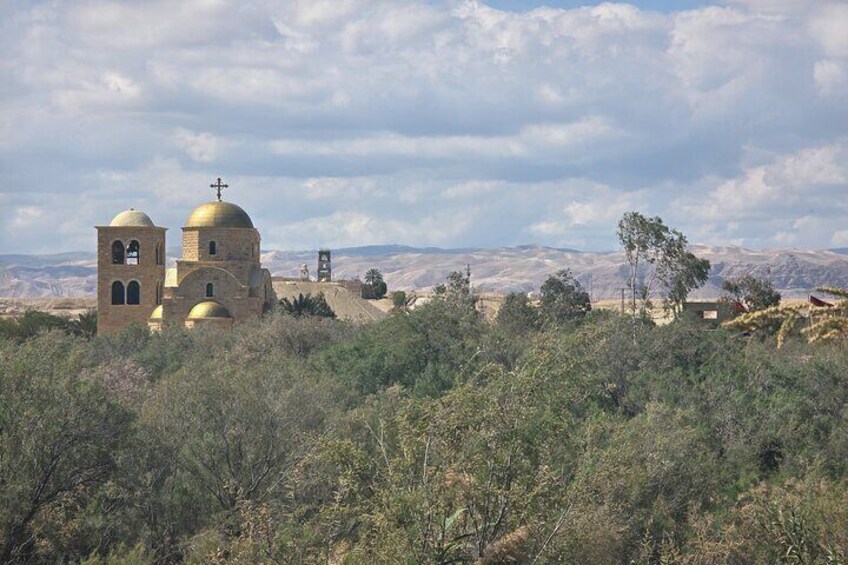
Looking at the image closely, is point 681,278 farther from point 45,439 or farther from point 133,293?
point 45,439

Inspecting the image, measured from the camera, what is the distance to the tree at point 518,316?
168 ft

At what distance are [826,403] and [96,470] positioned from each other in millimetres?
18545

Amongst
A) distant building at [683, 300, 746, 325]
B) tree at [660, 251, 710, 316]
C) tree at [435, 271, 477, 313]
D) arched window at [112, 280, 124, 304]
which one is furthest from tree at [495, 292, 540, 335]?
arched window at [112, 280, 124, 304]

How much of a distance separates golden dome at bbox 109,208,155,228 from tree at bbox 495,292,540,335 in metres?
18.2

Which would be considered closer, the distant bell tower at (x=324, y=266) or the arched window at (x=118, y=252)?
the arched window at (x=118, y=252)

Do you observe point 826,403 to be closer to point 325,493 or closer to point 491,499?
point 325,493

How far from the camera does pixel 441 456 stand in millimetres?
13727

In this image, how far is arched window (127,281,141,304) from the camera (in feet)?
205

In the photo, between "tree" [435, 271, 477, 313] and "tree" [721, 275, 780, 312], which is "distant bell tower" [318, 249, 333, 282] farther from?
"tree" [721, 275, 780, 312]

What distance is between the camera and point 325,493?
20.4m

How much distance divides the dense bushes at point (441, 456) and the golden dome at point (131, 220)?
24.7m

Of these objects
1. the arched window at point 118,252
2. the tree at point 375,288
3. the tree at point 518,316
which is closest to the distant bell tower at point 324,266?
the tree at point 375,288

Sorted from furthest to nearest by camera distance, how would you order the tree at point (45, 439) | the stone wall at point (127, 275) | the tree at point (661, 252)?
the stone wall at point (127, 275) < the tree at point (661, 252) < the tree at point (45, 439)

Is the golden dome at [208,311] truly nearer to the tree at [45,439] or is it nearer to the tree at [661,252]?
the tree at [661,252]
